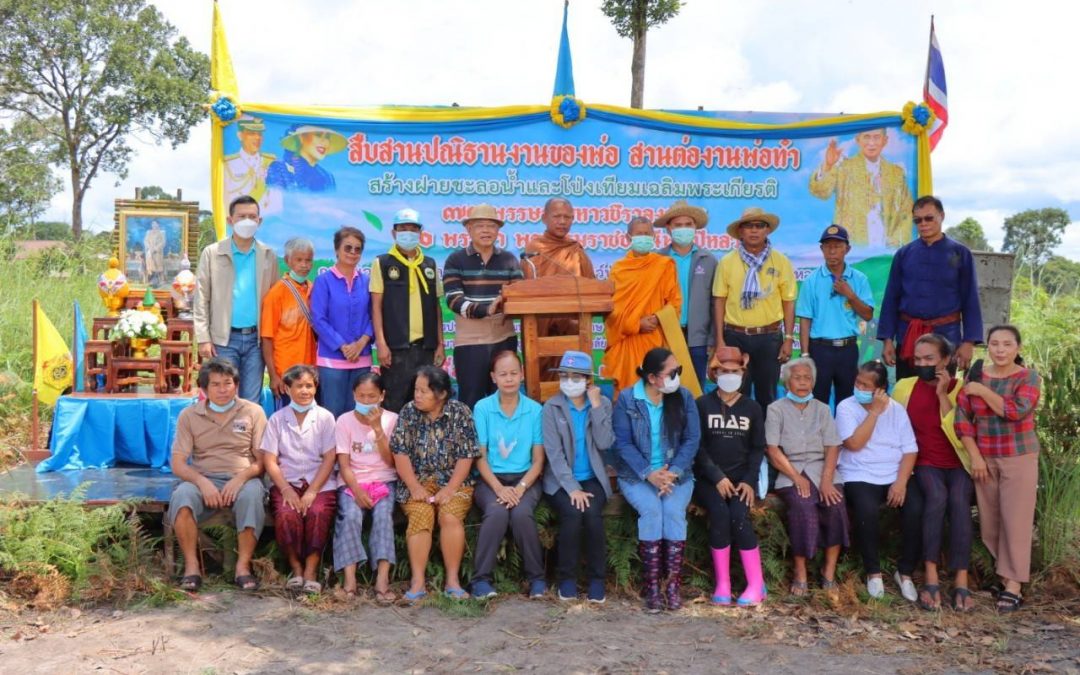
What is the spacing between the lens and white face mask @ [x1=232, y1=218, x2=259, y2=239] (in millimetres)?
5270

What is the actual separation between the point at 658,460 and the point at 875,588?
1.34 meters

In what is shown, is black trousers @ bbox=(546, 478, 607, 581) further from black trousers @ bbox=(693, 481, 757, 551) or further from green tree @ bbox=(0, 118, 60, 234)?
green tree @ bbox=(0, 118, 60, 234)

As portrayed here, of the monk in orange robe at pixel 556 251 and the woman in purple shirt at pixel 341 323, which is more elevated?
the monk in orange robe at pixel 556 251

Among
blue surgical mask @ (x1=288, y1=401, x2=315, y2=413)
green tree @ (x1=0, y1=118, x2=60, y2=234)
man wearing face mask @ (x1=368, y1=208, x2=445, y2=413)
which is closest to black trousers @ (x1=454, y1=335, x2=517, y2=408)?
man wearing face mask @ (x1=368, y1=208, x2=445, y2=413)

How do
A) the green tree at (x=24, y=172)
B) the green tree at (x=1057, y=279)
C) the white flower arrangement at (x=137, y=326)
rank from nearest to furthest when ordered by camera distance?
the white flower arrangement at (x=137, y=326), the green tree at (x=1057, y=279), the green tree at (x=24, y=172)

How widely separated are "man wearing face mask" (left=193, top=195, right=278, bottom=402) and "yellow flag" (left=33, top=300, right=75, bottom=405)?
5.73 feet

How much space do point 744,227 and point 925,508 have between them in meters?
2.06

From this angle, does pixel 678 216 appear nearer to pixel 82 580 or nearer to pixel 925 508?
pixel 925 508

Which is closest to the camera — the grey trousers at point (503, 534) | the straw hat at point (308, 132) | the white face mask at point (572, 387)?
the grey trousers at point (503, 534)

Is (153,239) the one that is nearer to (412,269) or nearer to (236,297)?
(236,297)

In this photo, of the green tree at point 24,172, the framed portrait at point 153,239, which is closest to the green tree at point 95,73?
the green tree at point 24,172

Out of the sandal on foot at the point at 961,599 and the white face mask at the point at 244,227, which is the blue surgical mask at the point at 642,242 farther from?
the sandal on foot at the point at 961,599

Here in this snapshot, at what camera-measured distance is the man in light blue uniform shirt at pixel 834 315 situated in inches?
217

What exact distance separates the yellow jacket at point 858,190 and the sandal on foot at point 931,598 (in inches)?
137
